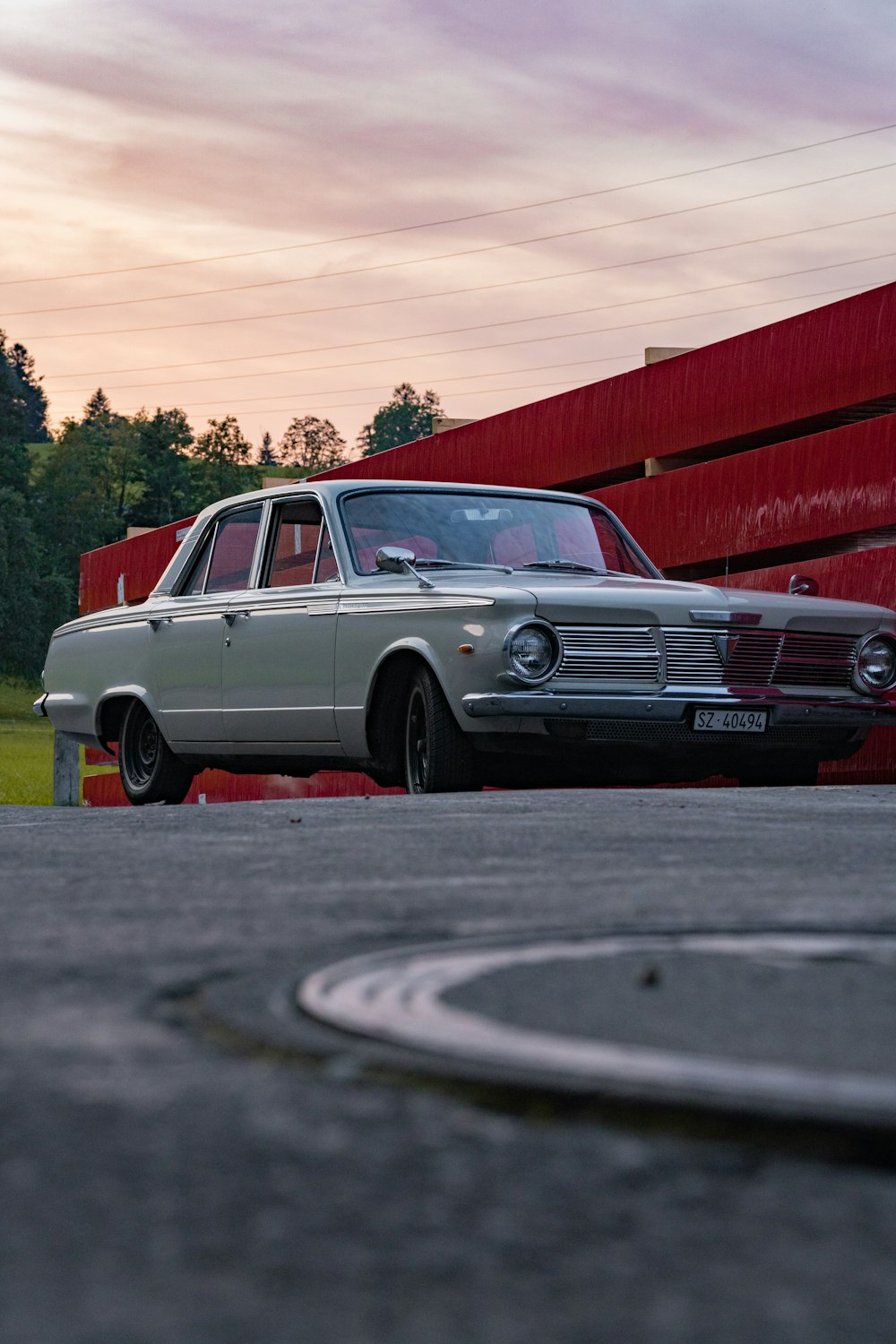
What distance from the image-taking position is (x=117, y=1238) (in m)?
1.38

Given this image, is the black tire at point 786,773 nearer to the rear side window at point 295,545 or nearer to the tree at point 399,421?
the rear side window at point 295,545

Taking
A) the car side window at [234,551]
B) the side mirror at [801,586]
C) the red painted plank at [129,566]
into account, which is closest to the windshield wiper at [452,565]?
the car side window at [234,551]

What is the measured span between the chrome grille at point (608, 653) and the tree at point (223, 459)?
4786 inches

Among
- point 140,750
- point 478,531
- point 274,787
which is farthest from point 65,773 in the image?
point 478,531

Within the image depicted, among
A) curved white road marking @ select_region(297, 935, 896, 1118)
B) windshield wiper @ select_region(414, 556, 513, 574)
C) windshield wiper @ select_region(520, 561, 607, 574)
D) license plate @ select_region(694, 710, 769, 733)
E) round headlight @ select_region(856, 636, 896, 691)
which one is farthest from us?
windshield wiper @ select_region(520, 561, 607, 574)

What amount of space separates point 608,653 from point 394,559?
1.23 metres

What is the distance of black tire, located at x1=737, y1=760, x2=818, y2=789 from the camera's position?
9203 millimetres

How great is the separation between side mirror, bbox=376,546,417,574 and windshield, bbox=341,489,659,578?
28 cm

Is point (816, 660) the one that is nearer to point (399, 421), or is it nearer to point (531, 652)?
point (531, 652)

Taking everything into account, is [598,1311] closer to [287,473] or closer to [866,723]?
[866,723]

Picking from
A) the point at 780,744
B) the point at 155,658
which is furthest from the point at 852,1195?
the point at 155,658

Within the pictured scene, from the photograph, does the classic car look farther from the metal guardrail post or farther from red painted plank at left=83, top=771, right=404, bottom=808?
the metal guardrail post

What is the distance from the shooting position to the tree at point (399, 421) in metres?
189

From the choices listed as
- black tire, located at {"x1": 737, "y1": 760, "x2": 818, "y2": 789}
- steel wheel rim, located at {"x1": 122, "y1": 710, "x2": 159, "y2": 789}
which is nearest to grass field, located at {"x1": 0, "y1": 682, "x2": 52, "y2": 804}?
steel wheel rim, located at {"x1": 122, "y1": 710, "x2": 159, "y2": 789}
